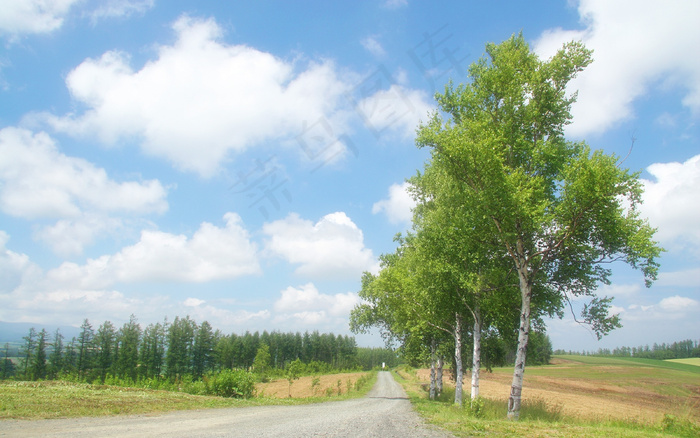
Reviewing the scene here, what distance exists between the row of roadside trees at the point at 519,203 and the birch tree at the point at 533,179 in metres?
0.04

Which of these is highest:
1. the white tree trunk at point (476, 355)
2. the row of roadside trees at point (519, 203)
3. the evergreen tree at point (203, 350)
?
the row of roadside trees at point (519, 203)

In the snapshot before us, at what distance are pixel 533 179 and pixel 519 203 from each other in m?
1.31

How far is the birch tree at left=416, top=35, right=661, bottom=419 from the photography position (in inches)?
461

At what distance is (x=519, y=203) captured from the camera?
40.2 ft

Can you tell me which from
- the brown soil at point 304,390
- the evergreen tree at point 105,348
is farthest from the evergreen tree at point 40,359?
the brown soil at point 304,390

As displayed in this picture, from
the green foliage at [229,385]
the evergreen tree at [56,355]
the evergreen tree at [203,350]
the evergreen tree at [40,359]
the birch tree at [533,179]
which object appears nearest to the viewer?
the birch tree at [533,179]

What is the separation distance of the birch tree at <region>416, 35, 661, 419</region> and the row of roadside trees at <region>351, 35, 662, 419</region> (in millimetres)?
40

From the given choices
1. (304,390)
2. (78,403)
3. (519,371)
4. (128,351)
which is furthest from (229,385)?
(128,351)

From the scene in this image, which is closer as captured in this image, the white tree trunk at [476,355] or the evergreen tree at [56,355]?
the white tree trunk at [476,355]

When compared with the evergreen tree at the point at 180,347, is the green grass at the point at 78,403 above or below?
above

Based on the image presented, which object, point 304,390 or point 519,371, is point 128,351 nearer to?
point 304,390

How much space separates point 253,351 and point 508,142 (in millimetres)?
115839

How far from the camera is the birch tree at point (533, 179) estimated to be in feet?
38.4

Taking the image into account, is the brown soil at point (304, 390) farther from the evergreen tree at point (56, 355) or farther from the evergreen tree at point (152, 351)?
the evergreen tree at point (56, 355)
